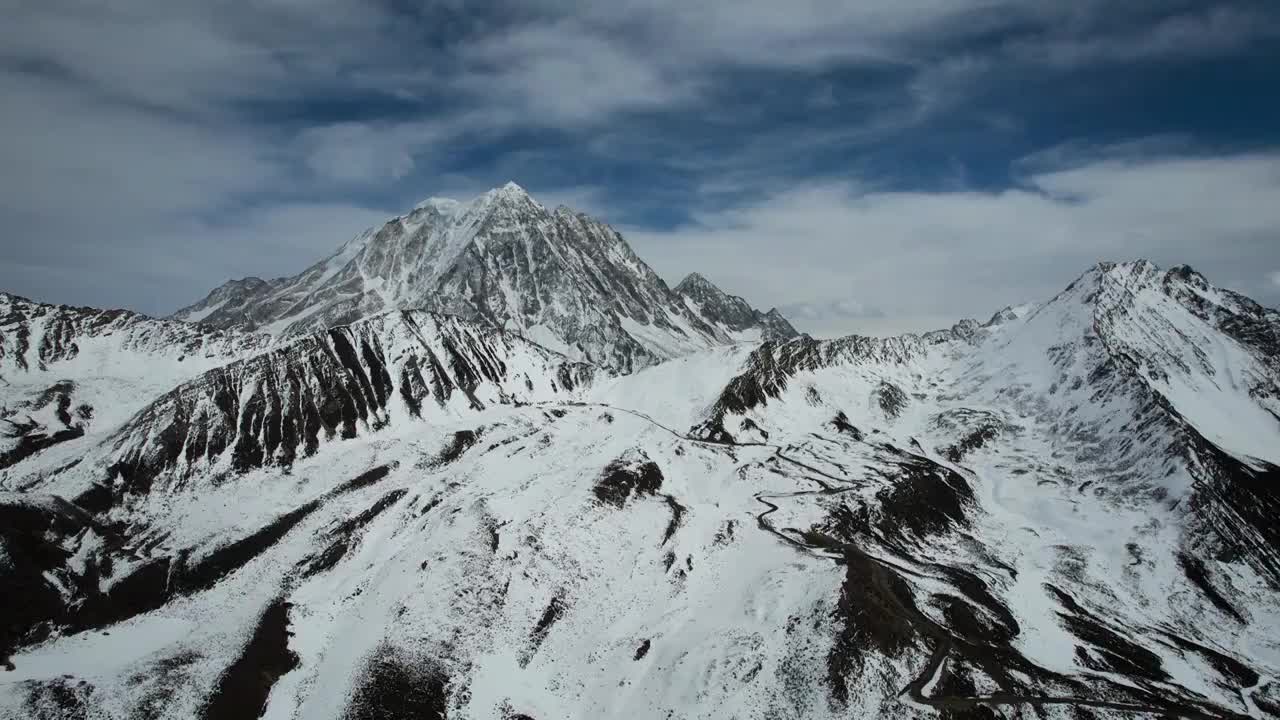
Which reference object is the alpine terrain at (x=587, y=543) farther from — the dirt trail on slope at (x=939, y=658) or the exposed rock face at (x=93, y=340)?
the exposed rock face at (x=93, y=340)

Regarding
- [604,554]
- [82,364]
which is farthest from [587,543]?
[82,364]

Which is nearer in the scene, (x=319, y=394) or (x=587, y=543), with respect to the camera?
(x=587, y=543)

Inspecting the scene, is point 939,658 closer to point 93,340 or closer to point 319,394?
point 319,394

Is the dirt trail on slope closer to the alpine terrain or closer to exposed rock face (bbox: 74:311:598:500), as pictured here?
the alpine terrain

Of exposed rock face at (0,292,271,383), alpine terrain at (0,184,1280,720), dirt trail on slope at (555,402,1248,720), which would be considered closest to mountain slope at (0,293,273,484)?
exposed rock face at (0,292,271,383)

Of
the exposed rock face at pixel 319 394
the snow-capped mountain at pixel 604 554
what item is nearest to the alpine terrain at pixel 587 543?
the snow-capped mountain at pixel 604 554
